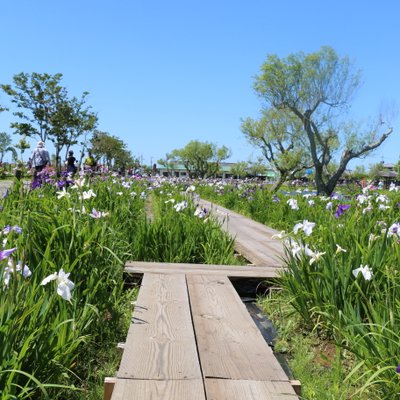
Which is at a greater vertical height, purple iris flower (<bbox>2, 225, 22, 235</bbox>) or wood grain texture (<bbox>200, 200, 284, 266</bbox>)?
purple iris flower (<bbox>2, 225, 22, 235</bbox>)

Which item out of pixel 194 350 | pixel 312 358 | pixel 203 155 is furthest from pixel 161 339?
pixel 203 155

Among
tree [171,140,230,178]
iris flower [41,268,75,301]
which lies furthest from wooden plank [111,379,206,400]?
tree [171,140,230,178]

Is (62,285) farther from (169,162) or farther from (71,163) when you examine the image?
(169,162)

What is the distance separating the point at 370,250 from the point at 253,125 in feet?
103

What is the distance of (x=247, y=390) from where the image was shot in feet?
5.72

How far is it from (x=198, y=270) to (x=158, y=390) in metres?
2.18

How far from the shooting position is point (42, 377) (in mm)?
1826

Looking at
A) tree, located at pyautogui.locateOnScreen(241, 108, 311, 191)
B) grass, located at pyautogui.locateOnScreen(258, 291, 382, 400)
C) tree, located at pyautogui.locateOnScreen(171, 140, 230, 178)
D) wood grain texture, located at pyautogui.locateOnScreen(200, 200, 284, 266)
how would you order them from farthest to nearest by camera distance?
tree, located at pyautogui.locateOnScreen(171, 140, 230, 178) → tree, located at pyautogui.locateOnScreen(241, 108, 311, 191) → wood grain texture, located at pyautogui.locateOnScreen(200, 200, 284, 266) → grass, located at pyautogui.locateOnScreen(258, 291, 382, 400)

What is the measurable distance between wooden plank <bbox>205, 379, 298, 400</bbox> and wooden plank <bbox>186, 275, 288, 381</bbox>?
0.05 m

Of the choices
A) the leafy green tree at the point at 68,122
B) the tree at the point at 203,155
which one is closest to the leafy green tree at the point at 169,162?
the tree at the point at 203,155

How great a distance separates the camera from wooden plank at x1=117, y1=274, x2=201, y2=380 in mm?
1851

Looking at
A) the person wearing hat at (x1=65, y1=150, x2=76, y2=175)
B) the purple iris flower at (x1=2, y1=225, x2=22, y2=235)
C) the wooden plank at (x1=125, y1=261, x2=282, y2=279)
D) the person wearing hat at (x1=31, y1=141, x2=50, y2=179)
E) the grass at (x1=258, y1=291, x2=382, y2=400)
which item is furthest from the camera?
the person wearing hat at (x1=65, y1=150, x2=76, y2=175)

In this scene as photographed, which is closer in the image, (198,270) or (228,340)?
(228,340)

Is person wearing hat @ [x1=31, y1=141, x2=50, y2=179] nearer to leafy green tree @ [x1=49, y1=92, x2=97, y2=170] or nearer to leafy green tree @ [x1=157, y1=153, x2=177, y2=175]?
leafy green tree @ [x1=49, y1=92, x2=97, y2=170]
